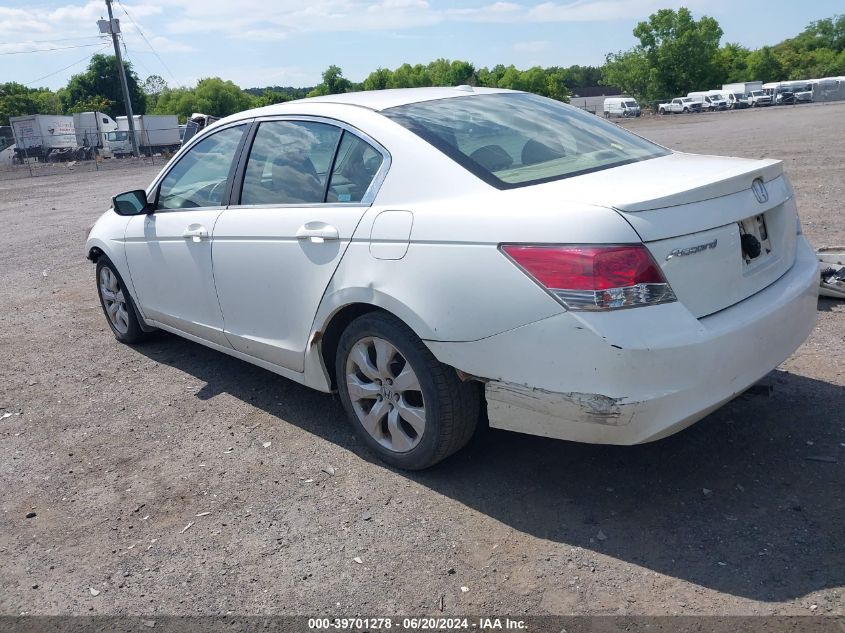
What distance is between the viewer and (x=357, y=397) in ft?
12.5

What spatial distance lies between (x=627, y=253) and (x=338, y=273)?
4.71ft

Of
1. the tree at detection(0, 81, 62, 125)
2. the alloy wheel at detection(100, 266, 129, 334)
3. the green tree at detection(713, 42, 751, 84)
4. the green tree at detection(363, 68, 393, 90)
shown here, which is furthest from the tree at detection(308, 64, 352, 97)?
the alloy wheel at detection(100, 266, 129, 334)

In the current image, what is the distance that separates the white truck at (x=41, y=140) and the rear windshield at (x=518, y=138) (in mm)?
44616

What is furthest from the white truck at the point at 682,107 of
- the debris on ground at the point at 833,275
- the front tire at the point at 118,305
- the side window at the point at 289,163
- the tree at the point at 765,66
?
the side window at the point at 289,163

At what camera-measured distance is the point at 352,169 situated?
3781 mm

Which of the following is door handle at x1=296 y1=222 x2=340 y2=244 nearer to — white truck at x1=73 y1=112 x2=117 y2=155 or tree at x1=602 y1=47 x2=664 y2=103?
white truck at x1=73 y1=112 x2=117 y2=155

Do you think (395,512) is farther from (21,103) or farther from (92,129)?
(21,103)

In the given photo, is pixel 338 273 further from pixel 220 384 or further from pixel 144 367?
pixel 144 367

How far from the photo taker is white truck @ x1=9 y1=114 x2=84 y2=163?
142ft

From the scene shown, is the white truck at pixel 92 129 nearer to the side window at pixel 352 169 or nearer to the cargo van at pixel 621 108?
the cargo van at pixel 621 108

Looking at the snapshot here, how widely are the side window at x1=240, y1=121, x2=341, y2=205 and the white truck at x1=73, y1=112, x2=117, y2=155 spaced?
145ft

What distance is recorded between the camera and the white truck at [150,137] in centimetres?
4791

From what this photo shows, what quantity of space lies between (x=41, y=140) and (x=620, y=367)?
50.0 m

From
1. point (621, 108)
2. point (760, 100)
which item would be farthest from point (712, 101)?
point (621, 108)
